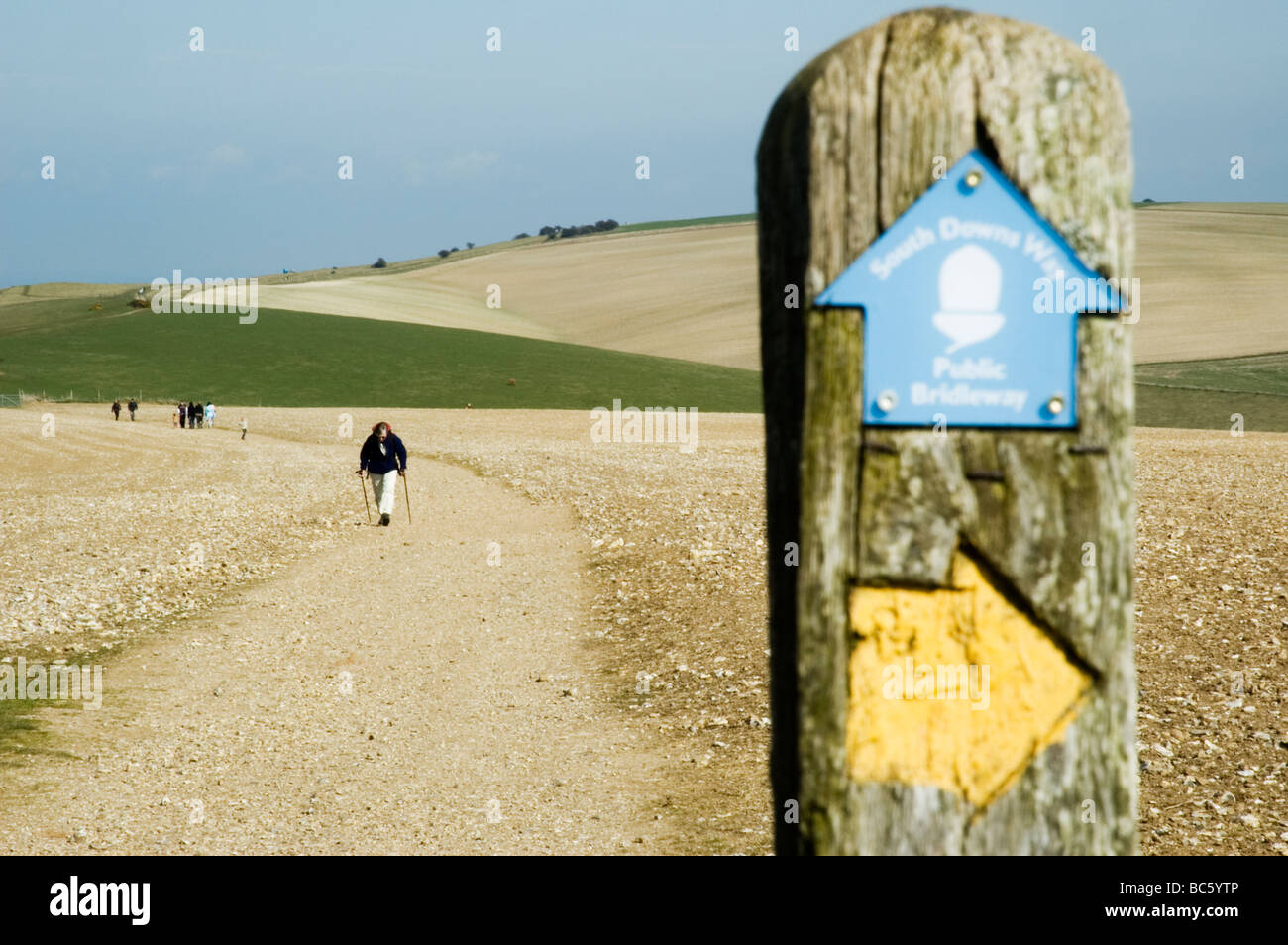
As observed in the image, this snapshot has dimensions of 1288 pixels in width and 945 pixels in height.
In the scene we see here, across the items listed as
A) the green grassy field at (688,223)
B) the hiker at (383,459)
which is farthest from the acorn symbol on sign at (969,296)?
the green grassy field at (688,223)

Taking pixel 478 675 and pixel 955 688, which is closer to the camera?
pixel 955 688

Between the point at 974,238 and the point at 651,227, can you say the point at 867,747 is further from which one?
the point at 651,227

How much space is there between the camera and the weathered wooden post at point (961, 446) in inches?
103

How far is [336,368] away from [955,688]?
85602mm

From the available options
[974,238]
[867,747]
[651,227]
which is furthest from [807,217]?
[651,227]

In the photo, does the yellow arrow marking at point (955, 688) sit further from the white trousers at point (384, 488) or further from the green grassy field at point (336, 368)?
the green grassy field at point (336, 368)

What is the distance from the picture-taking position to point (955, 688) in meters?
2.66

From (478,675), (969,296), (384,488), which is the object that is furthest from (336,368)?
(969,296)

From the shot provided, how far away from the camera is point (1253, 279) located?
307ft

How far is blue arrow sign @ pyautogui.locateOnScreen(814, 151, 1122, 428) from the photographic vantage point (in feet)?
8.63

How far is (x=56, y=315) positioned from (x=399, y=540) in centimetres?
10348

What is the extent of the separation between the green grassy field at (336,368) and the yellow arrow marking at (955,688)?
235 ft

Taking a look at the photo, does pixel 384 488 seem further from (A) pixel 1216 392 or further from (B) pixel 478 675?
(A) pixel 1216 392

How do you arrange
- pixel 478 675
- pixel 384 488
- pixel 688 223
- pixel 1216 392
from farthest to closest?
1. pixel 688 223
2. pixel 1216 392
3. pixel 384 488
4. pixel 478 675
